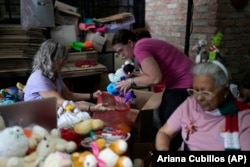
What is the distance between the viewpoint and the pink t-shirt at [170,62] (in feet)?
5.55

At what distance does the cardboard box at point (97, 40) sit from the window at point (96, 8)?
46cm

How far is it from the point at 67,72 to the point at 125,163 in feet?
6.53

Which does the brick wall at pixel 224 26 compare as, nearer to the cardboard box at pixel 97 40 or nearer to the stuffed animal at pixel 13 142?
the cardboard box at pixel 97 40

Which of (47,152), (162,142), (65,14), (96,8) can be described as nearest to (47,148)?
(47,152)

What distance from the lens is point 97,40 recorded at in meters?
3.18

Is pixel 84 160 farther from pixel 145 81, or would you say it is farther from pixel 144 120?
pixel 144 120

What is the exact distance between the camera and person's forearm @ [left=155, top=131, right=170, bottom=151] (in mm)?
1336

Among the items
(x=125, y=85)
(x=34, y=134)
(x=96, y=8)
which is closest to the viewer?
(x=34, y=134)

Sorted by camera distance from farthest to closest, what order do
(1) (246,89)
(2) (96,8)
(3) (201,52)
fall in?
(2) (96,8)
(3) (201,52)
(1) (246,89)

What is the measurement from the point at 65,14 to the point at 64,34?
0.91ft

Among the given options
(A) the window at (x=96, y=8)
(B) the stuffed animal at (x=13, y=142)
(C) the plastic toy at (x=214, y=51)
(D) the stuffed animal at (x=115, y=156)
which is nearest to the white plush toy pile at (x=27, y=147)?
(B) the stuffed animal at (x=13, y=142)

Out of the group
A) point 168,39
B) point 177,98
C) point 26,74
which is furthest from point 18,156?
point 168,39

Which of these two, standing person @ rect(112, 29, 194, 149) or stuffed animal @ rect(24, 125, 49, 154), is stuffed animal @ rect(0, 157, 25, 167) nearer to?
stuffed animal @ rect(24, 125, 49, 154)

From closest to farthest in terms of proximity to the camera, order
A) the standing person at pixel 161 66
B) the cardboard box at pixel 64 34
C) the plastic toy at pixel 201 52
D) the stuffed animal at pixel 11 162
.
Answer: the stuffed animal at pixel 11 162 < the standing person at pixel 161 66 < the plastic toy at pixel 201 52 < the cardboard box at pixel 64 34
